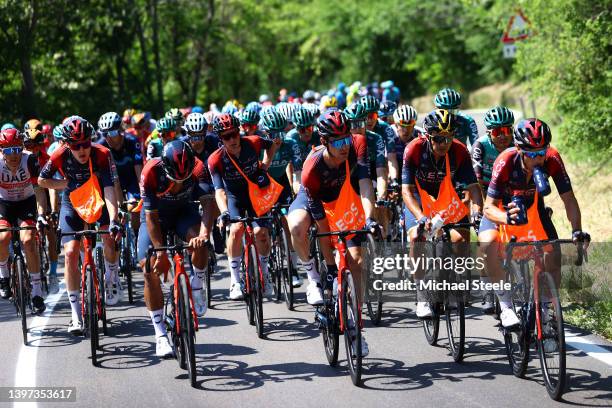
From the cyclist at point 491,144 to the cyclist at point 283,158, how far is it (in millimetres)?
2500

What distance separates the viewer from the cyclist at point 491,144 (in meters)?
9.82

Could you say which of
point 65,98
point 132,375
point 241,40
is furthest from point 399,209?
point 241,40

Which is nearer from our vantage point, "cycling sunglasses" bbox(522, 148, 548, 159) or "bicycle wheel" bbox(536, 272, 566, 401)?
"bicycle wheel" bbox(536, 272, 566, 401)

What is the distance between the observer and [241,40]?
4584cm

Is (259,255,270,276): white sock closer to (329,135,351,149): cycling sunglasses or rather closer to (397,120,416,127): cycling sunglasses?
(397,120,416,127): cycling sunglasses

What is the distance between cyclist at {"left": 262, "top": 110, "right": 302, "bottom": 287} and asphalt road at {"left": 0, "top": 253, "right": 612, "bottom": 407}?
186 centimetres

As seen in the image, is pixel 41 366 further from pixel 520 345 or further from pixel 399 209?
pixel 399 209


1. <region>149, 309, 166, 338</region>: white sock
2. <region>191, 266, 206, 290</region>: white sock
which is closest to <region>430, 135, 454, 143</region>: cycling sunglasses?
<region>191, 266, 206, 290</region>: white sock

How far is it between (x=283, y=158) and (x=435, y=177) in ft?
12.0

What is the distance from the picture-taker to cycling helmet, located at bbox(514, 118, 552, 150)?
7.86 meters

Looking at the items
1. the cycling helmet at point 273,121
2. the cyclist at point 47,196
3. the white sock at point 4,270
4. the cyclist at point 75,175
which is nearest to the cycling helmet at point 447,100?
the cycling helmet at point 273,121

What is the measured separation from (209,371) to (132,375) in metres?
0.65

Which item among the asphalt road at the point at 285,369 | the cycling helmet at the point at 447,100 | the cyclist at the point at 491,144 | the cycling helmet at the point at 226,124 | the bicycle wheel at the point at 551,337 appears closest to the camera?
the bicycle wheel at the point at 551,337

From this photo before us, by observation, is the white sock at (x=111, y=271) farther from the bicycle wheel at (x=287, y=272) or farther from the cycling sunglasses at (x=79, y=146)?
the bicycle wheel at (x=287, y=272)
